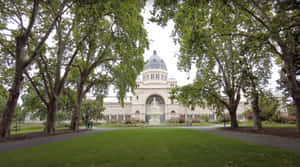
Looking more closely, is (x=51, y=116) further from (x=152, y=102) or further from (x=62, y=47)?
(x=152, y=102)

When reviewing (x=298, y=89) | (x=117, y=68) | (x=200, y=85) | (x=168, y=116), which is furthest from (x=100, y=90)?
(x=168, y=116)

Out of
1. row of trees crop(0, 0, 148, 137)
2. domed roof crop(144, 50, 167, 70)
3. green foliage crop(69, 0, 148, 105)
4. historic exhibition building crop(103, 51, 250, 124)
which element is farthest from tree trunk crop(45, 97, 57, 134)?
domed roof crop(144, 50, 167, 70)

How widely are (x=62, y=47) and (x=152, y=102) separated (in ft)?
194

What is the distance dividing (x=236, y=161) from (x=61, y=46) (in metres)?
15.1

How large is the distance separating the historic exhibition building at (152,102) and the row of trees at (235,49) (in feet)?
152

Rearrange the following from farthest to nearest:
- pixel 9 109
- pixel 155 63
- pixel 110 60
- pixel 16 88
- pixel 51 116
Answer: pixel 155 63, pixel 110 60, pixel 51 116, pixel 16 88, pixel 9 109

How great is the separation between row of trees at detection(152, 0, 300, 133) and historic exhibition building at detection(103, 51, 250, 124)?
46.4 meters

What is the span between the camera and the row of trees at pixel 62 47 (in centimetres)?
1079

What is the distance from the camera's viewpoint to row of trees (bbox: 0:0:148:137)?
10.8 meters

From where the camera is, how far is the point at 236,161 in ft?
15.7

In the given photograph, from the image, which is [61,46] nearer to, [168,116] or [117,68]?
[117,68]

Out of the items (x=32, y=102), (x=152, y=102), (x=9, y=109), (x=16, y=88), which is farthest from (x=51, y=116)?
(x=152, y=102)

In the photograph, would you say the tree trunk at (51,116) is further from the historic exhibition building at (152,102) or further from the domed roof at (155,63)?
the domed roof at (155,63)

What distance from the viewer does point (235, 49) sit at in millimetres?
18000
